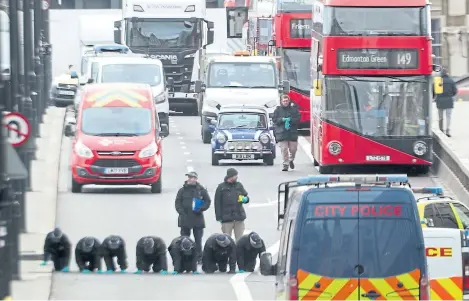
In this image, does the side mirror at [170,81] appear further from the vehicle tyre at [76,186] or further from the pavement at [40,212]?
the vehicle tyre at [76,186]

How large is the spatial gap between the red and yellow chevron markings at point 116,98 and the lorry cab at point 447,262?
16490mm

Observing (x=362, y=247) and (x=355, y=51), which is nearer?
(x=362, y=247)

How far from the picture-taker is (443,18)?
250 feet

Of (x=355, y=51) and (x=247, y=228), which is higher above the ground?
(x=355, y=51)

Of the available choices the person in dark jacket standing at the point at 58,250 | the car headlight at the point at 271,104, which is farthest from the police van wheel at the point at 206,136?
the person in dark jacket standing at the point at 58,250

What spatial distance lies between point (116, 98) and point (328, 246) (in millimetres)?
19508

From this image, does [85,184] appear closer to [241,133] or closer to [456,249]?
[241,133]

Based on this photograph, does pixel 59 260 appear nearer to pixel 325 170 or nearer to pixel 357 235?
pixel 357 235

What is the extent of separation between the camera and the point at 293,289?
14578 millimetres

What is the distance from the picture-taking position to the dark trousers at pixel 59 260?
2367 centimetres

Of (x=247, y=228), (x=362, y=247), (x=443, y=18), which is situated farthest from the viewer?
(x=443, y=18)

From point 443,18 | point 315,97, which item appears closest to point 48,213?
point 315,97

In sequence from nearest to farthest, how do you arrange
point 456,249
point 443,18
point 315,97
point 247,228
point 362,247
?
point 362,247
point 456,249
point 247,228
point 315,97
point 443,18

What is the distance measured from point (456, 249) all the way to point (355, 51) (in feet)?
52.9
